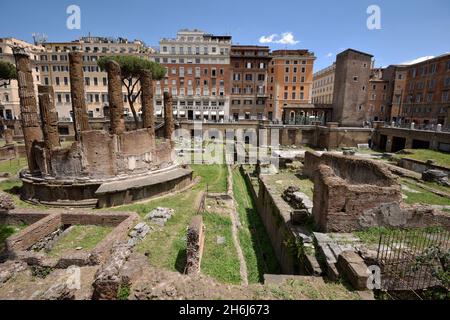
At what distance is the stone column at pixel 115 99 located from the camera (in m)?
13.7

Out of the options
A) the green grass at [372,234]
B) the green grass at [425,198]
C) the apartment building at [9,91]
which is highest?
the apartment building at [9,91]

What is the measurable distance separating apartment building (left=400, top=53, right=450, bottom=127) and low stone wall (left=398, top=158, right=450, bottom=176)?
2300 cm

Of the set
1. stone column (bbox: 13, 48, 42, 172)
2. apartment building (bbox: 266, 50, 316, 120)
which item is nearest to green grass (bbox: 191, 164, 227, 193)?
stone column (bbox: 13, 48, 42, 172)

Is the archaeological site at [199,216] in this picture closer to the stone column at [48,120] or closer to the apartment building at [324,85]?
the stone column at [48,120]

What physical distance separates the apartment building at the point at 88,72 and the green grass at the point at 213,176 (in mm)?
32409

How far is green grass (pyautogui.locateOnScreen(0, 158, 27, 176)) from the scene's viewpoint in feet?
63.0

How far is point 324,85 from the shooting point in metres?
61.5

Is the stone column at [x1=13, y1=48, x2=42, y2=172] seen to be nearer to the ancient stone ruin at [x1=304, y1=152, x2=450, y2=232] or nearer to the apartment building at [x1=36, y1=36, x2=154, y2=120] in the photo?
the ancient stone ruin at [x1=304, y1=152, x2=450, y2=232]

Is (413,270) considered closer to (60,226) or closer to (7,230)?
(60,226)

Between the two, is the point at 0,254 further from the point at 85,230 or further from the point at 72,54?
the point at 72,54

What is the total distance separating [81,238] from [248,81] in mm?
44344

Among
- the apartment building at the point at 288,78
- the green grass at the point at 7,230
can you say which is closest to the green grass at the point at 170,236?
the green grass at the point at 7,230

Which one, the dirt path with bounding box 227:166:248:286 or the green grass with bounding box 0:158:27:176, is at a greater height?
the green grass with bounding box 0:158:27:176
